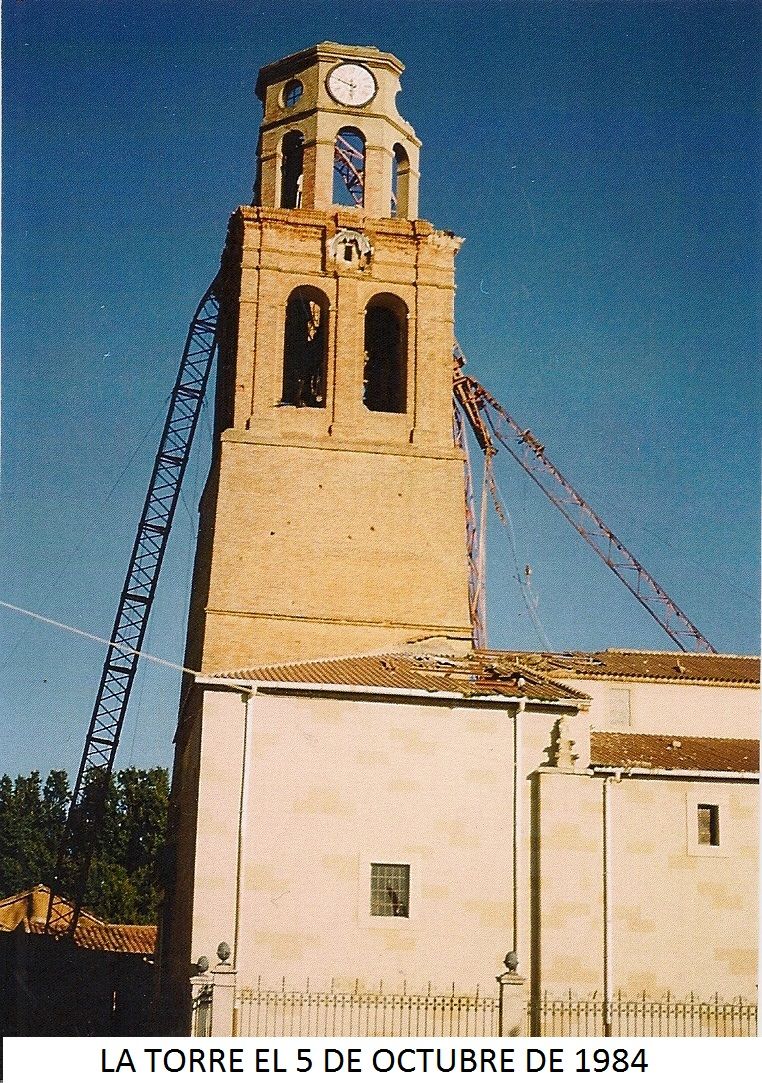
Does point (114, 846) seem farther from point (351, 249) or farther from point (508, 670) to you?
point (508, 670)

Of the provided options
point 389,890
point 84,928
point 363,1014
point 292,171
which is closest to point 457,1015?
point 363,1014

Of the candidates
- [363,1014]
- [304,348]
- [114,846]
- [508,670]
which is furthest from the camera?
[114,846]

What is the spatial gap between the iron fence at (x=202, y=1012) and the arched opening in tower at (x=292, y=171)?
23.3 m

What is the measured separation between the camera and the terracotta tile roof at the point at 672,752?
29.9 m

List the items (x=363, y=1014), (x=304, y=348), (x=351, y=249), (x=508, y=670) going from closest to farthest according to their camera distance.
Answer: (x=363, y=1014)
(x=508, y=670)
(x=351, y=249)
(x=304, y=348)

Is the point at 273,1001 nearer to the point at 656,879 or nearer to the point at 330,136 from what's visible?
the point at 656,879

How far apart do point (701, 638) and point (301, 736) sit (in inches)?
1006

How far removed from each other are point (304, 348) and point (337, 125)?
6158 mm

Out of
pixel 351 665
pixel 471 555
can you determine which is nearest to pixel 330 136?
pixel 471 555

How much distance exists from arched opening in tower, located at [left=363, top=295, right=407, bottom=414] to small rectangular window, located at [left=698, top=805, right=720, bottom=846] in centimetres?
1500

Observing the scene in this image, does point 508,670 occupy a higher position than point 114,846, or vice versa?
point 508,670

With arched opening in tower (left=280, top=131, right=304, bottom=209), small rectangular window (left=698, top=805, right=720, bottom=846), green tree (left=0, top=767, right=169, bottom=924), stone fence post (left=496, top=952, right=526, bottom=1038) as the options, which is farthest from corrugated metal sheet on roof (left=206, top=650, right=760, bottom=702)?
green tree (left=0, top=767, right=169, bottom=924)

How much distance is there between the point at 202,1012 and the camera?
26.1m

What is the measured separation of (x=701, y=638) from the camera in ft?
168
